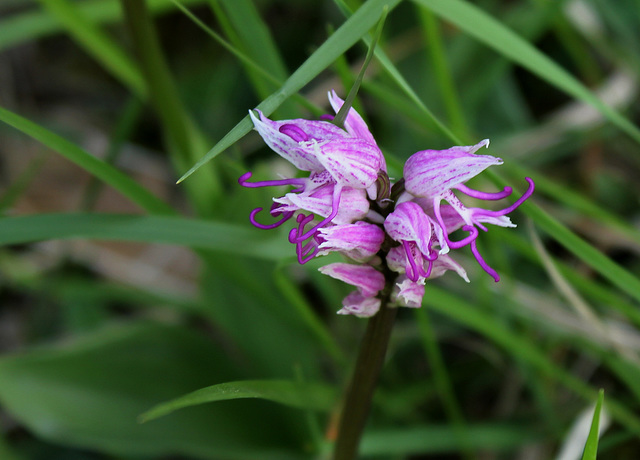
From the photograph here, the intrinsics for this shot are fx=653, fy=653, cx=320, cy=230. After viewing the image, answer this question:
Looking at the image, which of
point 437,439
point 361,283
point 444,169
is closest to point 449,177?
point 444,169

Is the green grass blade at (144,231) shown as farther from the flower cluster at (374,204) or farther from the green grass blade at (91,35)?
the green grass blade at (91,35)

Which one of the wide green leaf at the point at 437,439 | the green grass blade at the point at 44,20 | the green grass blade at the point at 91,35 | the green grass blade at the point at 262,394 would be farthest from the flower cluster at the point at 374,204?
the green grass blade at the point at 44,20

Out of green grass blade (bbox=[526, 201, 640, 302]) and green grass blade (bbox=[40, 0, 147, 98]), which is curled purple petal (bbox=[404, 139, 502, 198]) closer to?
green grass blade (bbox=[526, 201, 640, 302])

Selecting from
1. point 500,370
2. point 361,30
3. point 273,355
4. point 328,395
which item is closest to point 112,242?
point 273,355

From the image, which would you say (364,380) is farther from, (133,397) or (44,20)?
(44,20)

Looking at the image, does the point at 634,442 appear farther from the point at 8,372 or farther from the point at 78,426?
the point at 8,372

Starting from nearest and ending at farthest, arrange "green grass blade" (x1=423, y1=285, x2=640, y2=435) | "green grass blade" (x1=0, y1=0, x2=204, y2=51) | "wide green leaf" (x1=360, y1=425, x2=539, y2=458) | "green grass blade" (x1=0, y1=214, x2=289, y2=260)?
"green grass blade" (x1=0, y1=214, x2=289, y2=260), "green grass blade" (x1=423, y1=285, x2=640, y2=435), "wide green leaf" (x1=360, y1=425, x2=539, y2=458), "green grass blade" (x1=0, y1=0, x2=204, y2=51)

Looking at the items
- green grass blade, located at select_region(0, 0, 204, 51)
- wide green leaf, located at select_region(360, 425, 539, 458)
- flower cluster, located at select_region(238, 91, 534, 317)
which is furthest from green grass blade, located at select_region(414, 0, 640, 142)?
green grass blade, located at select_region(0, 0, 204, 51)
